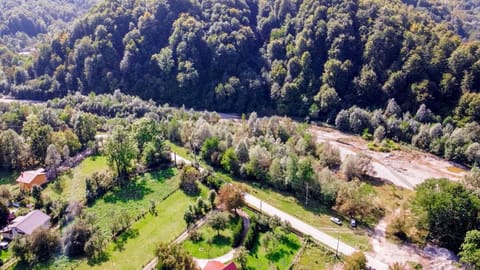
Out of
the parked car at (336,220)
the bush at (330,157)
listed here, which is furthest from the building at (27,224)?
the bush at (330,157)

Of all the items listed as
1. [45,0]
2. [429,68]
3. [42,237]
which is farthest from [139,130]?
[45,0]

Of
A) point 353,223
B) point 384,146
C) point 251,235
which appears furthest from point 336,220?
point 384,146

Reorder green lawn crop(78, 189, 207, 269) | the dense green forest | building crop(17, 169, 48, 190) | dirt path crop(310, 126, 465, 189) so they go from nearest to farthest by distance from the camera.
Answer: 1. green lawn crop(78, 189, 207, 269)
2. building crop(17, 169, 48, 190)
3. dirt path crop(310, 126, 465, 189)
4. the dense green forest

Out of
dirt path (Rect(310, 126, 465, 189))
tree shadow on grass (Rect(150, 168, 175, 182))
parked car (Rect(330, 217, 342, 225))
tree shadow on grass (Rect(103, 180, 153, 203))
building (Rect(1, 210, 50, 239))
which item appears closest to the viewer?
building (Rect(1, 210, 50, 239))

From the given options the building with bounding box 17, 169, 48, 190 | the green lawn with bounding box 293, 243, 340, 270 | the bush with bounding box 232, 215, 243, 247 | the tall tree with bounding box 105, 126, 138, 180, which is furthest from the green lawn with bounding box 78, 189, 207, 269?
the building with bounding box 17, 169, 48, 190

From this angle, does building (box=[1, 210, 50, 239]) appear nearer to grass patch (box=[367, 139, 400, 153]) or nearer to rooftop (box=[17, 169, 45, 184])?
rooftop (box=[17, 169, 45, 184])

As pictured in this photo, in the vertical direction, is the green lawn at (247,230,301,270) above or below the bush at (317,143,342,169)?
below

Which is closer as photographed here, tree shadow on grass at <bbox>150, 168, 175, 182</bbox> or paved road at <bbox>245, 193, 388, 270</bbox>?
paved road at <bbox>245, 193, 388, 270</bbox>

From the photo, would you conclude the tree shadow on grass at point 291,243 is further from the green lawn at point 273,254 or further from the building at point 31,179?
the building at point 31,179
